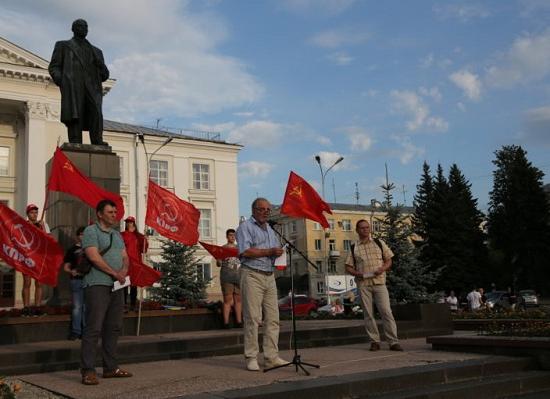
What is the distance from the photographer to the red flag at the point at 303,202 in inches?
338

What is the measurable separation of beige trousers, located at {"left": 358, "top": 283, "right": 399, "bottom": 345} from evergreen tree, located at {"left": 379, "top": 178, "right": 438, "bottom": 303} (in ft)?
28.4

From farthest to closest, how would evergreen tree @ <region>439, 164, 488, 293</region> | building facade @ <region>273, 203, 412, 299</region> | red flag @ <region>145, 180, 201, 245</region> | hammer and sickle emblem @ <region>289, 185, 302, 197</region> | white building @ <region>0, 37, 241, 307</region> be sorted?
building facade @ <region>273, 203, 412, 299</region> → evergreen tree @ <region>439, 164, 488, 293</region> → white building @ <region>0, 37, 241, 307</region> → red flag @ <region>145, 180, 201, 245</region> → hammer and sickle emblem @ <region>289, 185, 302, 197</region>

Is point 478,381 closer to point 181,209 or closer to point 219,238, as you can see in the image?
point 181,209

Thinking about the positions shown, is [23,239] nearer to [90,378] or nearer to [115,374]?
[115,374]

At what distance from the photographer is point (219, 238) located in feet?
155

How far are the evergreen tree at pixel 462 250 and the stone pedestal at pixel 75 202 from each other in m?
43.7

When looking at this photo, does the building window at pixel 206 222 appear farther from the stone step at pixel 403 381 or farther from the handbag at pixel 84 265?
the handbag at pixel 84 265

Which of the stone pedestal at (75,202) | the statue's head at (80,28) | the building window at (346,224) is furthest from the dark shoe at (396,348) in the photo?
the building window at (346,224)

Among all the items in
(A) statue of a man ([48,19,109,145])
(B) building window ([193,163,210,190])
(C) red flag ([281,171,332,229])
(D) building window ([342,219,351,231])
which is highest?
(B) building window ([193,163,210,190])

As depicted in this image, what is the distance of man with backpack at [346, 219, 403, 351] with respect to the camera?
810cm

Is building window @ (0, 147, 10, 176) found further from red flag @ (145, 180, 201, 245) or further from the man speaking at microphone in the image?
the man speaking at microphone

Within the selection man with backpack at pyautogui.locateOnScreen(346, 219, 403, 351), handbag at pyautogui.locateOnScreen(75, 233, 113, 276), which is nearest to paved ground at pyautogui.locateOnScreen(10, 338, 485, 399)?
man with backpack at pyautogui.locateOnScreen(346, 219, 403, 351)

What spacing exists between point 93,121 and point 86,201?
96.5 inches

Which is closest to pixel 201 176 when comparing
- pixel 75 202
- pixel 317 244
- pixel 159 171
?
pixel 159 171
